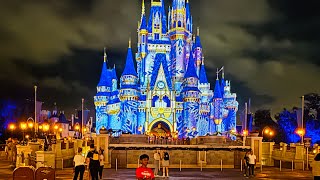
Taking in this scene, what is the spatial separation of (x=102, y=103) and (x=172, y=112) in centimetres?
1268

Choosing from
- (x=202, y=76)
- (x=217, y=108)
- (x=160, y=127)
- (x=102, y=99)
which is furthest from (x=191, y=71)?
(x=102, y=99)

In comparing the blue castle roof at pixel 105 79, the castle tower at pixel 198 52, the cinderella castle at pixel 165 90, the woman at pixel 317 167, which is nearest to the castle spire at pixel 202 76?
the cinderella castle at pixel 165 90

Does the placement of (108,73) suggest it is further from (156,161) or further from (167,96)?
(156,161)

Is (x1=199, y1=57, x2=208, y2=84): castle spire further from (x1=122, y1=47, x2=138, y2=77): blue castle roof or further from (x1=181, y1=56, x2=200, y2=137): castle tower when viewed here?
(x1=122, y1=47, x2=138, y2=77): blue castle roof

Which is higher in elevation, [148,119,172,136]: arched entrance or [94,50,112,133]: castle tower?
[94,50,112,133]: castle tower

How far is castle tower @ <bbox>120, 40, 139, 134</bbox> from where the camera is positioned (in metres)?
78.6

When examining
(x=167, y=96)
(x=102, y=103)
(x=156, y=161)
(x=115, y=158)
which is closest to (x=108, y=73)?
(x=102, y=103)

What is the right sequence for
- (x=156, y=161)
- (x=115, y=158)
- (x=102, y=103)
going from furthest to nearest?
(x=102, y=103), (x=115, y=158), (x=156, y=161)

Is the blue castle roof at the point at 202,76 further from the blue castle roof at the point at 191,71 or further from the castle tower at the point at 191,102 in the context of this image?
the castle tower at the point at 191,102

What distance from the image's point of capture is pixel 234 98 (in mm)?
95750

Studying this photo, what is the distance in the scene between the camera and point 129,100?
8006 cm

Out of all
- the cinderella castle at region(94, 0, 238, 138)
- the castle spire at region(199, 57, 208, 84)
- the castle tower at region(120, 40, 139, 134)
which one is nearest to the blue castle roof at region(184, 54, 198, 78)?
the cinderella castle at region(94, 0, 238, 138)

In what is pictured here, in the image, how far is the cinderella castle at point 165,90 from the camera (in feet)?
262

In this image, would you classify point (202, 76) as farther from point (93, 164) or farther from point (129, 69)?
point (93, 164)
